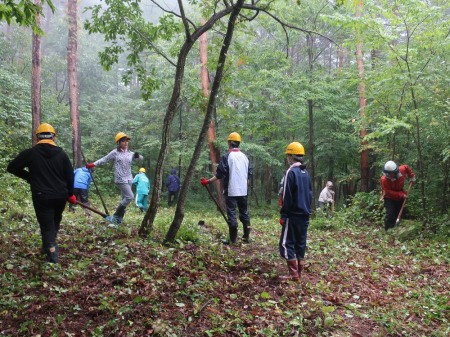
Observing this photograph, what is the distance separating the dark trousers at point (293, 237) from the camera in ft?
17.9

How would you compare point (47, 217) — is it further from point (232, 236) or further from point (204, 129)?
point (232, 236)

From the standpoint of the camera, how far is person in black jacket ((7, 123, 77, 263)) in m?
5.09

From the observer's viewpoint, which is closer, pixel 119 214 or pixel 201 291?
pixel 201 291

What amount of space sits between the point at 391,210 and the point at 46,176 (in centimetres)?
908

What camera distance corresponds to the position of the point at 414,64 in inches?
387

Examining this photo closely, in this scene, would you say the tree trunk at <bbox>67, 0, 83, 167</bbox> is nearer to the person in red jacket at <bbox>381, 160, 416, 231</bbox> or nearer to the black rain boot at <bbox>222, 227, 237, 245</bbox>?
the black rain boot at <bbox>222, 227, 237, 245</bbox>

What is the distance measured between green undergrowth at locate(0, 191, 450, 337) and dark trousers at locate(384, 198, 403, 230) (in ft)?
7.60

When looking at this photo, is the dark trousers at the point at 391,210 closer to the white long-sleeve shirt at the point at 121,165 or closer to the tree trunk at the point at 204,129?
the tree trunk at the point at 204,129

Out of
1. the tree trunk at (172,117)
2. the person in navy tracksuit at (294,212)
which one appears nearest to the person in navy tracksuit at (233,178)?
the tree trunk at (172,117)

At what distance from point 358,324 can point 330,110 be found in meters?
13.4

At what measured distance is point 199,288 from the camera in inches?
185

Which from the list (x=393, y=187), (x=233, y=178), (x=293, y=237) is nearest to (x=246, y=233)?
(x=233, y=178)

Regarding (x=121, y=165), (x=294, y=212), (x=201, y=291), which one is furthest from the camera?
(x=121, y=165)

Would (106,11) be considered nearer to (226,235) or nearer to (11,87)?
(226,235)
